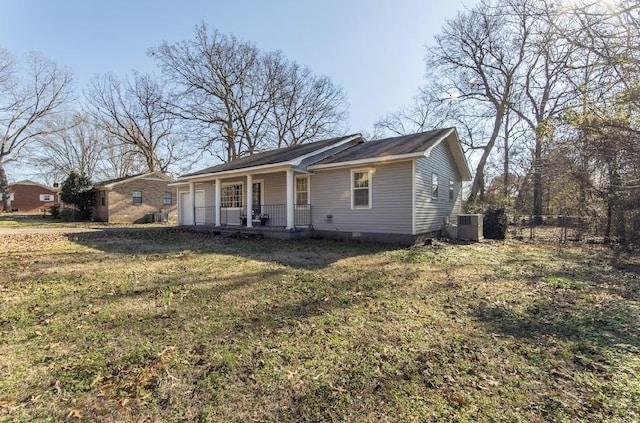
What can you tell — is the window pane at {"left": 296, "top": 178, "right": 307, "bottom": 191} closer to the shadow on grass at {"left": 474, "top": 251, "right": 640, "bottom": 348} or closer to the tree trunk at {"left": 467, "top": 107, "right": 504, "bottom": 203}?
the shadow on grass at {"left": 474, "top": 251, "right": 640, "bottom": 348}

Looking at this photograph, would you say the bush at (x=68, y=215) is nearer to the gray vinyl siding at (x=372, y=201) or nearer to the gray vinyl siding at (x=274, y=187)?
the gray vinyl siding at (x=274, y=187)

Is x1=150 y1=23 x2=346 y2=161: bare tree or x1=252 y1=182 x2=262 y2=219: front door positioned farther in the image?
x1=150 y1=23 x2=346 y2=161: bare tree

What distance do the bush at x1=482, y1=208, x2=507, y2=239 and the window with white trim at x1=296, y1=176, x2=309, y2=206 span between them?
7.86 meters

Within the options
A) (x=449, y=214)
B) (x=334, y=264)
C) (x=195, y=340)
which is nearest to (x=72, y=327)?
(x=195, y=340)

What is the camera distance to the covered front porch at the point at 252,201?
13039 mm

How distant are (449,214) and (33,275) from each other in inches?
551

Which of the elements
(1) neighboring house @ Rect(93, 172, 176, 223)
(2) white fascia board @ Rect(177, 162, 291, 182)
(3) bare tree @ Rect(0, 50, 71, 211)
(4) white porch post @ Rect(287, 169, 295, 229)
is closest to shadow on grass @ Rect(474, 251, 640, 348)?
(4) white porch post @ Rect(287, 169, 295, 229)

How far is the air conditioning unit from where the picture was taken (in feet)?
40.8

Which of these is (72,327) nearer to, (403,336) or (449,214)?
(403,336)

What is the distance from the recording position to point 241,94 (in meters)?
27.8

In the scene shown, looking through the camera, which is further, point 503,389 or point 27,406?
point 503,389

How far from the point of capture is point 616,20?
630 centimetres

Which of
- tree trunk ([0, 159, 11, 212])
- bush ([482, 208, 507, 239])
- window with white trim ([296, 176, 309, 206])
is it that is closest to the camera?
window with white trim ([296, 176, 309, 206])

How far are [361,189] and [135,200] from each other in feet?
66.9
